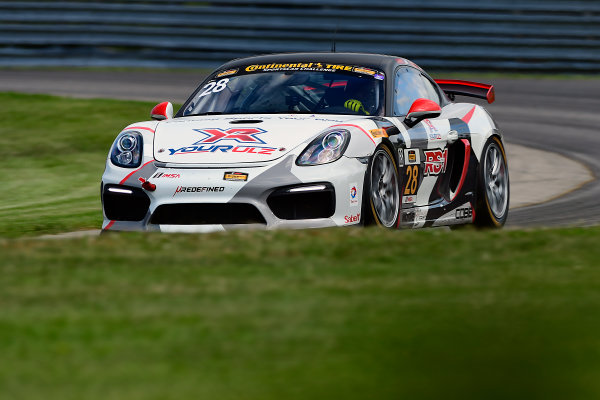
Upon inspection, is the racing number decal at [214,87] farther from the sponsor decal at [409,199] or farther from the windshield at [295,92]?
the sponsor decal at [409,199]

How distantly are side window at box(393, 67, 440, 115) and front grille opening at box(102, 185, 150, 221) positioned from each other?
72.0 inches

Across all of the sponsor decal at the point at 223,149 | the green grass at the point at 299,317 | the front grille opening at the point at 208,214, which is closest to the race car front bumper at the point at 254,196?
the front grille opening at the point at 208,214

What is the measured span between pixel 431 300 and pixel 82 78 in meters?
16.7

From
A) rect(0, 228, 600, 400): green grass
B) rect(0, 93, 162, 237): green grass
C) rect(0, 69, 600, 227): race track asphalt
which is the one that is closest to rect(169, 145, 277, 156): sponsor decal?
rect(0, 228, 600, 400): green grass

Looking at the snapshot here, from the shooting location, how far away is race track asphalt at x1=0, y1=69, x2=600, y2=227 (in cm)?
933

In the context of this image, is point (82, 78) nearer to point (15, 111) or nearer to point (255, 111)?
point (15, 111)

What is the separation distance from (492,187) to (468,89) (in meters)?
1.04

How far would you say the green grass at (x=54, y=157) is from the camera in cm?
868

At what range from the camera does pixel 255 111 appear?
743cm

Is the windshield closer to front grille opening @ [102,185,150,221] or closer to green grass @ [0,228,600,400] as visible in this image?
front grille opening @ [102,185,150,221]

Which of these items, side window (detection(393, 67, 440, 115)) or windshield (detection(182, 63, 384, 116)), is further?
side window (detection(393, 67, 440, 115))

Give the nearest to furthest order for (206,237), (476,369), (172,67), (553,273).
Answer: (476,369) < (553,273) < (206,237) < (172,67)

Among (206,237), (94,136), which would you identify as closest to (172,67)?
(94,136)

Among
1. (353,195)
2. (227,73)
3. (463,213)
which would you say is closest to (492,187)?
(463,213)
